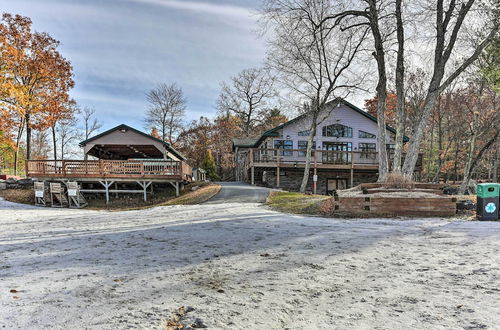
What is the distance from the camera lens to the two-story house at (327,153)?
22.4 m

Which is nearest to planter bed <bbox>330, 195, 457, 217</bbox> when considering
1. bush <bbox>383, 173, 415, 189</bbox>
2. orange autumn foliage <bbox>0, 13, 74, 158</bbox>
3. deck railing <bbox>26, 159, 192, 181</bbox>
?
bush <bbox>383, 173, 415, 189</bbox>

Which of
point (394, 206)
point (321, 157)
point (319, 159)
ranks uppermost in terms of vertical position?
point (321, 157)

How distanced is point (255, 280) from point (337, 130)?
74.6 ft

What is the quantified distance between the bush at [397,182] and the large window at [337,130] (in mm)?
14700

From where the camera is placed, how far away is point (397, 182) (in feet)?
32.1

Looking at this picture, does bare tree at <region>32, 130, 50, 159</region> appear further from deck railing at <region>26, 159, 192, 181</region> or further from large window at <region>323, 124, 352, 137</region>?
large window at <region>323, 124, 352, 137</region>

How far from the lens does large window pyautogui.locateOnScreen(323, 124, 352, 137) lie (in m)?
24.4

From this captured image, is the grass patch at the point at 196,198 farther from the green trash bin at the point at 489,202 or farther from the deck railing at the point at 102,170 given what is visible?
the green trash bin at the point at 489,202

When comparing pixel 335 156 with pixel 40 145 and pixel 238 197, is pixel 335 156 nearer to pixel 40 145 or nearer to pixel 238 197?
pixel 238 197

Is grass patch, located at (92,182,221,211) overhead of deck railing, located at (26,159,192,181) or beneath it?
beneath

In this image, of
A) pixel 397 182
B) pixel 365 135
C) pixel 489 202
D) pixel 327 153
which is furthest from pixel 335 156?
pixel 489 202

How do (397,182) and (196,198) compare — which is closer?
(397,182)

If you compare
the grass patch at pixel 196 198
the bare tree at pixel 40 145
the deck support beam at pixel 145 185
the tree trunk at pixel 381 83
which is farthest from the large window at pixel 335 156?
the bare tree at pixel 40 145

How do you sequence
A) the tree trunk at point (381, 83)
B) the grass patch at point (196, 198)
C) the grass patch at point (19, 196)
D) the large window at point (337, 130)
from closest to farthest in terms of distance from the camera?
the tree trunk at point (381, 83), the grass patch at point (196, 198), the grass patch at point (19, 196), the large window at point (337, 130)
